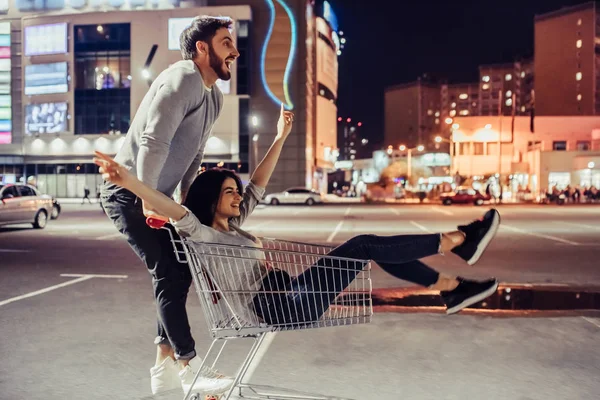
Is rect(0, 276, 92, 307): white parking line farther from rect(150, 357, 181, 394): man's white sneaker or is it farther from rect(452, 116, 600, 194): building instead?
rect(452, 116, 600, 194): building

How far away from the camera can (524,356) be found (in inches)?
200

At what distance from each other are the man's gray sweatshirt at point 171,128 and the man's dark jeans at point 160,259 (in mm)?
202

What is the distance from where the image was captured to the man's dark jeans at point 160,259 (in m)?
3.73

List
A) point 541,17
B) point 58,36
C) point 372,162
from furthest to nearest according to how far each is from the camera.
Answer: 1. point 372,162
2. point 541,17
3. point 58,36

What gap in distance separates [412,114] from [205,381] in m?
193

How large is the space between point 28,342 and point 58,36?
2603 inches

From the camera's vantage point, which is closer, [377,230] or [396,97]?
[377,230]

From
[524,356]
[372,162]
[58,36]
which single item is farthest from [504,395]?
[372,162]

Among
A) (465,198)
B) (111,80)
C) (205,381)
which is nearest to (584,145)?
(465,198)

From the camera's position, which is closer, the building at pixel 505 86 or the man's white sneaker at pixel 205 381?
the man's white sneaker at pixel 205 381

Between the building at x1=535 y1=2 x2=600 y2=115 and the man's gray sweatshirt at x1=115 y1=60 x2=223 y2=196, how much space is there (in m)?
126

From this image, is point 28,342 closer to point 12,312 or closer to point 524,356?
point 12,312

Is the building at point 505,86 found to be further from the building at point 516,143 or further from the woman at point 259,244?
the woman at point 259,244

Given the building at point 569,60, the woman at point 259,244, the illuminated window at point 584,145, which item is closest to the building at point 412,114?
the building at point 569,60
